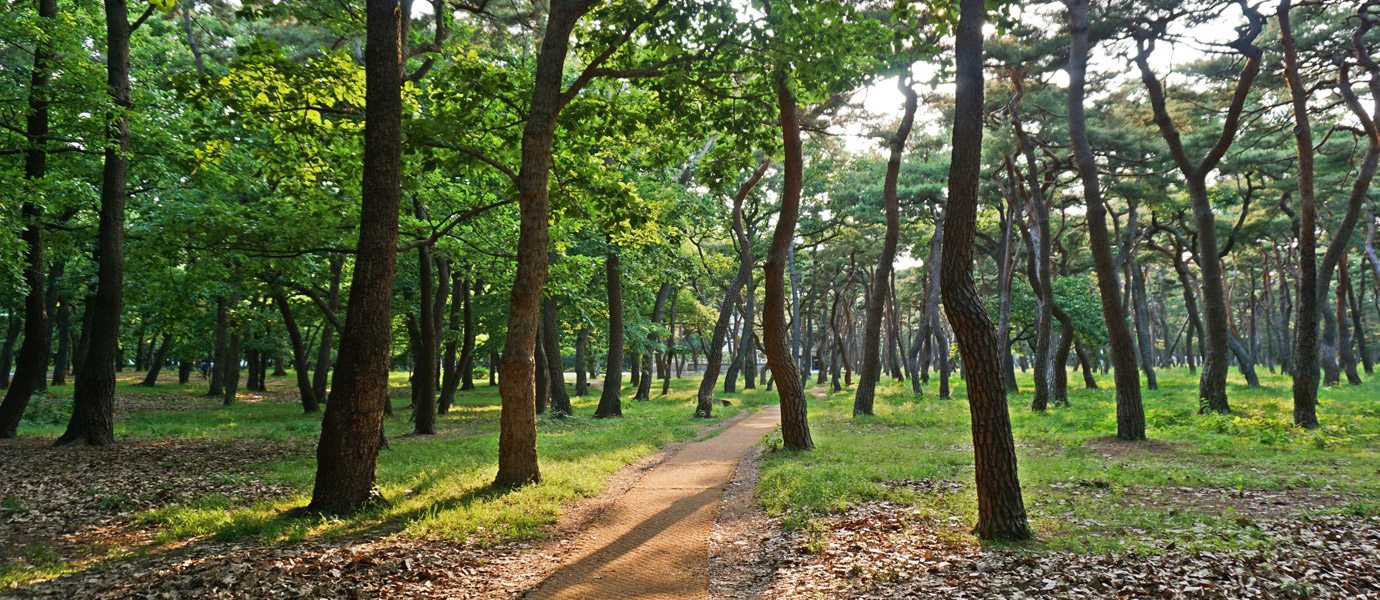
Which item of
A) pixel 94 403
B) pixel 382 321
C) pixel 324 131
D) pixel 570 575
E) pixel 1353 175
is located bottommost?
pixel 570 575

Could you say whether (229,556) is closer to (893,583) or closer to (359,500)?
(359,500)

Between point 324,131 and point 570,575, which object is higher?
point 324,131

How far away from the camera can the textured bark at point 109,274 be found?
11438 mm

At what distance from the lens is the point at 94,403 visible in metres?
11.8

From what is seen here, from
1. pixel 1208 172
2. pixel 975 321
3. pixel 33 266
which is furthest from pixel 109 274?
pixel 1208 172

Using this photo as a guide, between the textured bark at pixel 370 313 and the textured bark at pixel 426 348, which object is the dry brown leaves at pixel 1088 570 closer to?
the textured bark at pixel 370 313

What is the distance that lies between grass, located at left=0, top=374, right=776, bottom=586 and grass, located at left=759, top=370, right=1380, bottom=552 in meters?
2.78

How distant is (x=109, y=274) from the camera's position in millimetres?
11562

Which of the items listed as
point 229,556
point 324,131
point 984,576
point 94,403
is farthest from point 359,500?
point 94,403

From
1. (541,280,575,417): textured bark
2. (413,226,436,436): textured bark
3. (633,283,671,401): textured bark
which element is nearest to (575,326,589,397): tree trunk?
(633,283,671,401): textured bark

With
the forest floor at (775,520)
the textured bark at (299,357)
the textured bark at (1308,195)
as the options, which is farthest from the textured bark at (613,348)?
the textured bark at (1308,195)

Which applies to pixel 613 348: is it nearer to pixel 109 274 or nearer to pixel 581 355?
pixel 581 355

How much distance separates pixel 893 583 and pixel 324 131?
8816mm

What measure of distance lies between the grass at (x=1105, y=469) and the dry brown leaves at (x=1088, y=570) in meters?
0.34
